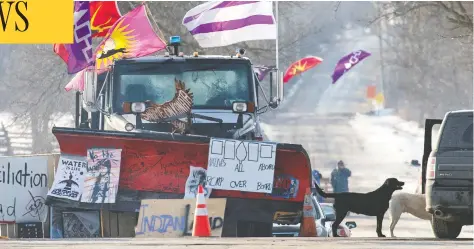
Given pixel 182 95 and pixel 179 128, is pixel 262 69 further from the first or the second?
pixel 179 128

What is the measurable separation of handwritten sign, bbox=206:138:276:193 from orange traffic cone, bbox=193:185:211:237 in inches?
29.1

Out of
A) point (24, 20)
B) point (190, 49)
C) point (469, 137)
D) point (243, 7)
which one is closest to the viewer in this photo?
point (469, 137)

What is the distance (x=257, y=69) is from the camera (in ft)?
67.5

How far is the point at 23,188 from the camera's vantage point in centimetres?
1936

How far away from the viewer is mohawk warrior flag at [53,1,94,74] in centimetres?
2620

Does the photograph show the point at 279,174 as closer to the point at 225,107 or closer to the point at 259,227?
the point at 259,227

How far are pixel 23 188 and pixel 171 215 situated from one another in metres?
2.43

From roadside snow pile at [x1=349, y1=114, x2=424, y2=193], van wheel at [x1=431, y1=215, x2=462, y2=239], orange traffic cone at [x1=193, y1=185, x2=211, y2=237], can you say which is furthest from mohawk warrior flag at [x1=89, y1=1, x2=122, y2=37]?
roadside snow pile at [x1=349, y1=114, x2=424, y2=193]

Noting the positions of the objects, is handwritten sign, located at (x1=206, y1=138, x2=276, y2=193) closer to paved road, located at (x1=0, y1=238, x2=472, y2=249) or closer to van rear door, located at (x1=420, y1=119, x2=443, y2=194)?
paved road, located at (x1=0, y1=238, x2=472, y2=249)

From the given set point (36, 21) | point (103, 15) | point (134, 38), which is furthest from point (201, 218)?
point (103, 15)

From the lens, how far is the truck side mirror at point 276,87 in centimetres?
1969

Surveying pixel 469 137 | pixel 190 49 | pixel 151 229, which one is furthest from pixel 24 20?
pixel 190 49

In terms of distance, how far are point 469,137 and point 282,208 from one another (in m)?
2.46

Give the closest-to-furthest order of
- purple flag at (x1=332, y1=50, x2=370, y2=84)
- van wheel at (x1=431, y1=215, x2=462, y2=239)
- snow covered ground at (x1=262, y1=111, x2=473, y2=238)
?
van wheel at (x1=431, y1=215, x2=462, y2=239) → purple flag at (x1=332, y1=50, x2=370, y2=84) → snow covered ground at (x1=262, y1=111, x2=473, y2=238)
